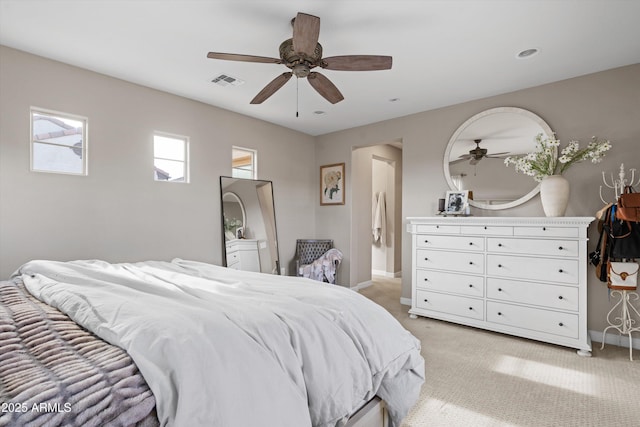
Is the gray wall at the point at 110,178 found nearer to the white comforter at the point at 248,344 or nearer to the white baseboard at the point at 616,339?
the white comforter at the point at 248,344

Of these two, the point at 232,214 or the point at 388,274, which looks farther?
the point at 388,274

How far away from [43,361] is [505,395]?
2.59 meters

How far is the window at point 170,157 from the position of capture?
370 centimetres

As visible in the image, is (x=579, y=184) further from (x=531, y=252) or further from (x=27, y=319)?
(x=27, y=319)

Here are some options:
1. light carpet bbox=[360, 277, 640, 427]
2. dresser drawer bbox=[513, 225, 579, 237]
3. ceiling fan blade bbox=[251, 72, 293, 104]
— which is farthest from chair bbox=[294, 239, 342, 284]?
ceiling fan blade bbox=[251, 72, 293, 104]

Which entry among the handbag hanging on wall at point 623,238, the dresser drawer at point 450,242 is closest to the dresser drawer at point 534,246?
the dresser drawer at point 450,242

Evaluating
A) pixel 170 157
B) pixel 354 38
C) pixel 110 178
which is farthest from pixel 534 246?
pixel 110 178

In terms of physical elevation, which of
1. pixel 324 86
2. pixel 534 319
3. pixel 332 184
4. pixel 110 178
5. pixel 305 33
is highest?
pixel 305 33

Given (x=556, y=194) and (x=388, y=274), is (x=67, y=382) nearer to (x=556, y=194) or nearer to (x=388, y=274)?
(x=556, y=194)

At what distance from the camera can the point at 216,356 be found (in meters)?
1.03

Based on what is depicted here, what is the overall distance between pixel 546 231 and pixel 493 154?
1.14m

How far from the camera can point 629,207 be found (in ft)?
8.64

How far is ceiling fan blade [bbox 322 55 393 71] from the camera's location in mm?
2244

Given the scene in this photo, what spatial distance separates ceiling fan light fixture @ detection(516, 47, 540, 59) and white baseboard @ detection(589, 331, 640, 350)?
2.75 m
